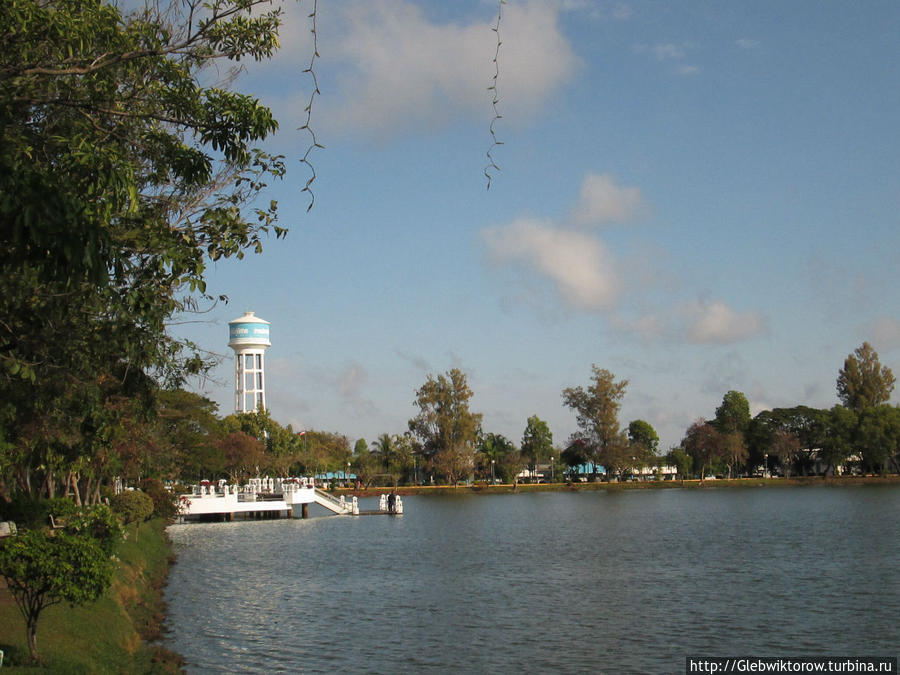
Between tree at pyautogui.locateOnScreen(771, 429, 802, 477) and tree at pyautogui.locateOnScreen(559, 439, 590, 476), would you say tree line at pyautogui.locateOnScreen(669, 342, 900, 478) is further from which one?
tree at pyautogui.locateOnScreen(559, 439, 590, 476)

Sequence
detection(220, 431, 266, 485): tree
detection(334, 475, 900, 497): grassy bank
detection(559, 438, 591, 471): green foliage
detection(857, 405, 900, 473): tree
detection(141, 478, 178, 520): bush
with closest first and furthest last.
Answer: detection(141, 478, 178, 520): bush, detection(220, 431, 266, 485): tree, detection(857, 405, 900, 473): tree, detection(334, 475, 900, 497): grassy bank, detection(559, 438, 591, 471): green foliage

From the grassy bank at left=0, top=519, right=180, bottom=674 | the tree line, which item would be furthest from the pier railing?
the tree line

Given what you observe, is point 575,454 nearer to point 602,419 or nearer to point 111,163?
point 602,419

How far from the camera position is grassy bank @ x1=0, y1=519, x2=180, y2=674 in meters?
13.4

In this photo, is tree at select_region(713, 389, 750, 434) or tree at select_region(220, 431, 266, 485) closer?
tree at select_region(220, 431, 266, 485)

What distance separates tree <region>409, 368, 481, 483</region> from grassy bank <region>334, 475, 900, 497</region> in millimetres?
3233

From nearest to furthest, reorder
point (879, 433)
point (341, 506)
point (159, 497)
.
Answer: point (159, 497) → point (341, 506) → point (879, 433)

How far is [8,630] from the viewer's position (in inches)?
573

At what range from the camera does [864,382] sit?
13138cm

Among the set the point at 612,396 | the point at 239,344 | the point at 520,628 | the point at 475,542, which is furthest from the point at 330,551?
the point at 612,396

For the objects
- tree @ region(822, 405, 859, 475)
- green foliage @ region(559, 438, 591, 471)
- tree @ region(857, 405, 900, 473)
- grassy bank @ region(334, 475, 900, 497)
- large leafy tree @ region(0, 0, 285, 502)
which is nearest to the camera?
large leafy tree @ region(0, 0, 285, 502)

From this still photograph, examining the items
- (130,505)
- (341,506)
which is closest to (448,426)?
(341,506)

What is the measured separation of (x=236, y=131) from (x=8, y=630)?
948cm

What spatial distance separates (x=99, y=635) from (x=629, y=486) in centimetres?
10845
